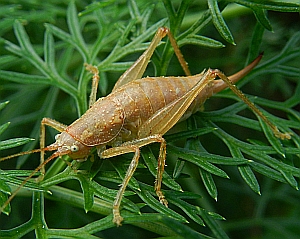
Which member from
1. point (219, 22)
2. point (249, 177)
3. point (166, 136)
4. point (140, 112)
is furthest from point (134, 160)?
point (219, 22)

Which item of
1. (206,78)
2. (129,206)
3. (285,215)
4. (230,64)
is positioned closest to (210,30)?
(230,64)

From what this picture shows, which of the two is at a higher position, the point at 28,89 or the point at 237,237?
the point at 28,89

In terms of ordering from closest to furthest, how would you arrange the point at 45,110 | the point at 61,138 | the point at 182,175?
the point at 182,175
the point at 61,138
the point at 45,110

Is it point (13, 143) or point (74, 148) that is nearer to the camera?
point (13, 143)

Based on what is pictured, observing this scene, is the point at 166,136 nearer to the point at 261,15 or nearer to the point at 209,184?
the point at 209,184

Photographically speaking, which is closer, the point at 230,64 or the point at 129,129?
the point at 129,129

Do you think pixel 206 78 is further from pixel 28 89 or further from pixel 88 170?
pixel 28 89

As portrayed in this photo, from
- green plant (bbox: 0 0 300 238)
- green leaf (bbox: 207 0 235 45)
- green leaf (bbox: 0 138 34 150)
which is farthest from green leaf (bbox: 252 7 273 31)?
green leaf (bbox: 0 138 34 150)
